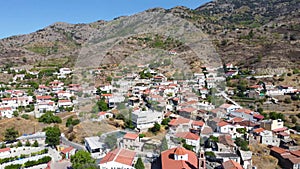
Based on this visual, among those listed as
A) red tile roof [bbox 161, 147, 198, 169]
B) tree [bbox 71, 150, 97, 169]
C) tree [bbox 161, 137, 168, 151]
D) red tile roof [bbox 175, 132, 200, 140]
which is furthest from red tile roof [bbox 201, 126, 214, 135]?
tree [bbox 71, 150, 97, 169]

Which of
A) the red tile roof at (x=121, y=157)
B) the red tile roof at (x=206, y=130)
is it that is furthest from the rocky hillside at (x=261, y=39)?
the red tile roof at (x=121, y=157)

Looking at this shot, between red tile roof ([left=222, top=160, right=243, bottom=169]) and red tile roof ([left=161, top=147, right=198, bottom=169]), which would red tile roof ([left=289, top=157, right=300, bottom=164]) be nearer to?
red tile roof ([left=222, top=160, right=243, bottom=169])

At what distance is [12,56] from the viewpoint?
33500 mm

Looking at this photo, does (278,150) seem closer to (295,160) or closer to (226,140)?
(295,160)

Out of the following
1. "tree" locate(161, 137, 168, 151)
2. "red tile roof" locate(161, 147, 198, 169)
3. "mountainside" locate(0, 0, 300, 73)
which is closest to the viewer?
"red tile roof" locate(161, 147, 198, 169)

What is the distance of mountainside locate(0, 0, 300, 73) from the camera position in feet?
55.7

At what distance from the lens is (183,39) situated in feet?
69.7

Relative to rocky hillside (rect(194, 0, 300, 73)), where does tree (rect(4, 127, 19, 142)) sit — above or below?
below

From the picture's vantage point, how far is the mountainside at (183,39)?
16969mm

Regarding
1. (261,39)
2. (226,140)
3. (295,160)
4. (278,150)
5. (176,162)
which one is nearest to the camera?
(176,162)

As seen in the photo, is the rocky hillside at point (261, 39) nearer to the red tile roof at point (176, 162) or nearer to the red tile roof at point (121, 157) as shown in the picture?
the red tile roof at point (176, 162)

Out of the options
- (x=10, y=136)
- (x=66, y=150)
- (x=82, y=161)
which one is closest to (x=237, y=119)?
(x=82, y=161)

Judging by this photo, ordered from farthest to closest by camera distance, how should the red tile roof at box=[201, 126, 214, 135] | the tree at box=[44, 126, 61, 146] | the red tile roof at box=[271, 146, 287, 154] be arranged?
the red tile roof at box=[201, 126, 214, 135], the tree at box=[44, 126, 61, 146], the red tile roof at box=[271, 146, 287, 154]

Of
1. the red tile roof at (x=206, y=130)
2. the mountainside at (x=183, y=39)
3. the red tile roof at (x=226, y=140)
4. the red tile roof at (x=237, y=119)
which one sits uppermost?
the mountainside at (x=183, y=39)
